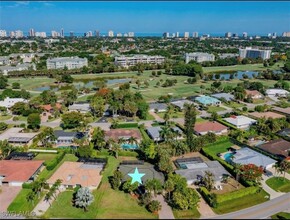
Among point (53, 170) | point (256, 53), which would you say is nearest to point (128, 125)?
point (53, 170)

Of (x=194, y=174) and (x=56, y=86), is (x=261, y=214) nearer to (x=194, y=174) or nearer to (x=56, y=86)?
(x=194, y=174)

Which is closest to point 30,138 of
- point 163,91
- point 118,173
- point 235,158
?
point 118,173

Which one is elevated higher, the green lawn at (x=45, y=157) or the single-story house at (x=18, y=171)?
the single-story house at (x=18, y=171)

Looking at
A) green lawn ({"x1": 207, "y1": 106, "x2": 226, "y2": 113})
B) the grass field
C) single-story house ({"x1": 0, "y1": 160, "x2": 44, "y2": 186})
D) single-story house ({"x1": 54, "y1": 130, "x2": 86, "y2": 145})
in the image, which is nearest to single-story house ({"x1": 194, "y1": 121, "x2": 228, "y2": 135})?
green lawn ({"x1": 207, "y1": 106, "x2": 226, "y2": 113})

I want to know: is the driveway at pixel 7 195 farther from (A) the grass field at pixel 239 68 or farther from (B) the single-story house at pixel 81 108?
(A) the grass field at pixel 239 68

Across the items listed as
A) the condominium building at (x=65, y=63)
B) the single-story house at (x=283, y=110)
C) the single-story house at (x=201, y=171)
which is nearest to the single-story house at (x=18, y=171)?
the single-story house at (x=201, y=171)

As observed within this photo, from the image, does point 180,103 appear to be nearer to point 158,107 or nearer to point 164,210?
point 158,107
